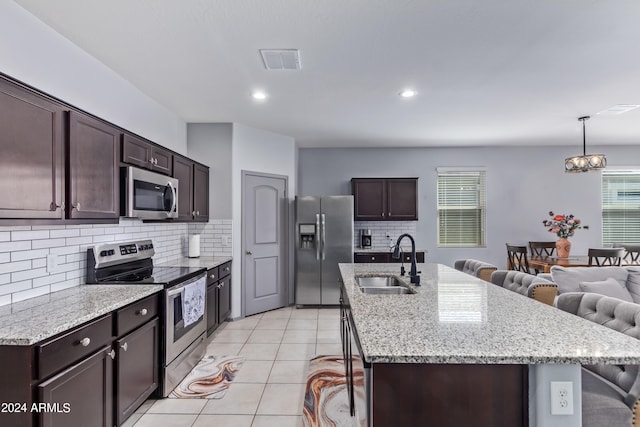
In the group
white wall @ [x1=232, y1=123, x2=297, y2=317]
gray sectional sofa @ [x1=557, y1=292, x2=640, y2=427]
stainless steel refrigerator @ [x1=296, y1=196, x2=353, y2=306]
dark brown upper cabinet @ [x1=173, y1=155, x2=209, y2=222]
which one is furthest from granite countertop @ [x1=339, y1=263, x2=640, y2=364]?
stainless steel refrigerator @ [x1=296, y1=196, x2=353, y2=306]

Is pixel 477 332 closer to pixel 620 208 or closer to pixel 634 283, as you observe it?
pixel 634 283

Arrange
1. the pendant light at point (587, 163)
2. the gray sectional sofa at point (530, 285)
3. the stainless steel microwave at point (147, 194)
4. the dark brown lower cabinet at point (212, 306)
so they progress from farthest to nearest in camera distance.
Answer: the pendant light at point (587, 163), the dark brown lower cabinet at point (212, 306), the stainless steel microwave at point (147, 194), the gray sectional sofa at point (530, 285)

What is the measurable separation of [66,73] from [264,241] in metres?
3.01

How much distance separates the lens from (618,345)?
50.3 inches

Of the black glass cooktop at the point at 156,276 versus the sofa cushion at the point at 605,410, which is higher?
the black glass cooktop at the point at 156,276

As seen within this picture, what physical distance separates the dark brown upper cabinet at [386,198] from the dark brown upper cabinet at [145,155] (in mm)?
3173

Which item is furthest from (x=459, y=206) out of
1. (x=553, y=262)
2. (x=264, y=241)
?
(x=264, y=241)

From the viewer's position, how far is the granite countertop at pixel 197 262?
3.61 meters

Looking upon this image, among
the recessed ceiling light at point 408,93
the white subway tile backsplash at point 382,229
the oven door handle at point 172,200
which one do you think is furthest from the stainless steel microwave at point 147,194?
the white subway tile backsplash at point 382,229

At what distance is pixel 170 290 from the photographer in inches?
102

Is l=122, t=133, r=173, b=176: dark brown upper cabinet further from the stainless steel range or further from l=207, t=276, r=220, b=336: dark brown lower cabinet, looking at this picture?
l=207, t=276, r=220, b=336: dark brown lower cabinet

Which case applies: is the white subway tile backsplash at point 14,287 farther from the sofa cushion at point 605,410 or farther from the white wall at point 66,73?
the sofa cushion at point 605,410

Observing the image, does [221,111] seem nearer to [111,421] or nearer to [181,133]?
[181,133]

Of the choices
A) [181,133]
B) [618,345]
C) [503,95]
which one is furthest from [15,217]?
[503,95]
